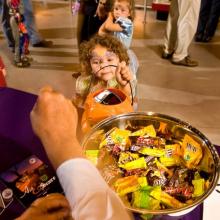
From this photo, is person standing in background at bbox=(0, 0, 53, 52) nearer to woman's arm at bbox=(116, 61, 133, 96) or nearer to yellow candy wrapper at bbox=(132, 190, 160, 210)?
woman's arm at bbox=(116, 61, 133, 96)

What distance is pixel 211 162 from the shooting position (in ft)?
2.44

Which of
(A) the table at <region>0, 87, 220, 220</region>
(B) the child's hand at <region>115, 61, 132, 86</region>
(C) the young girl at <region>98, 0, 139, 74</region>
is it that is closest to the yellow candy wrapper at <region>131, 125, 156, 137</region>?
(A) the table at <region>0, 87, 220, 220</region>

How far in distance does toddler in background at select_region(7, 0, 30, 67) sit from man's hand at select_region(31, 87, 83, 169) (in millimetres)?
2087

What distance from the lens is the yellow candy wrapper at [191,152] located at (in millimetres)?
767

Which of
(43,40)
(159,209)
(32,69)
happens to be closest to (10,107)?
(159,209)


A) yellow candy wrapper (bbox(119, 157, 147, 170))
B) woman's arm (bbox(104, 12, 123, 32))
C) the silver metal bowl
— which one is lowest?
woman's arm (bbox(104, 12, 123, 32))

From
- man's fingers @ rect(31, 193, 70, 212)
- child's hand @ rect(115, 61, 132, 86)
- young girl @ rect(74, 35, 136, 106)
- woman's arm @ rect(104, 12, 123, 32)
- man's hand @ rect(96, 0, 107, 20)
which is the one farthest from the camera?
man's hand @ rect(96, 0, 107, 20)

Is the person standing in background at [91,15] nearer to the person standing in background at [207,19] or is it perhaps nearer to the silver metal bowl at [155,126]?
the person standing in background at [207,19]

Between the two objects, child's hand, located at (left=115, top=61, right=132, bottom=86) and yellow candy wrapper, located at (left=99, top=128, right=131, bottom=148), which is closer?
yellow candy wrapper, located at (left=99, top=128, right=131, bottom=148)

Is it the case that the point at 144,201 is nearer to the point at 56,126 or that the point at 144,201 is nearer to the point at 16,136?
the point at 56,126

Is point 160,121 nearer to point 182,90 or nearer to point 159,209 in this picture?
point 159,209

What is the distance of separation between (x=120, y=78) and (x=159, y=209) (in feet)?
1.99

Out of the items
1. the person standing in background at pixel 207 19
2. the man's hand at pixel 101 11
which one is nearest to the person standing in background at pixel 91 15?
the man's hand at pixel 101 11

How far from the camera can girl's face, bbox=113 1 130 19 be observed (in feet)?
6.62
